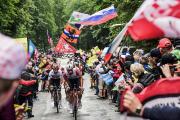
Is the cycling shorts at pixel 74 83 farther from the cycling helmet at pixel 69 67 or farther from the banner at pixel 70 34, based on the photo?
the banner at pixel 70 34

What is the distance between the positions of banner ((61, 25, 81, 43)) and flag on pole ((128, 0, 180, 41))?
968 inches

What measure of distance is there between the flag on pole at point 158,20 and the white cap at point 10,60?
123 centimetres

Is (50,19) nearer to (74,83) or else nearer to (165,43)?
(74,83)

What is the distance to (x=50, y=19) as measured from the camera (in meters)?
86.6

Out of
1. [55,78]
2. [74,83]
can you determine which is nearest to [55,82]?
[55,78]

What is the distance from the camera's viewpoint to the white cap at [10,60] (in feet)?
8.02

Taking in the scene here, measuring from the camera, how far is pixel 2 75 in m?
2.44

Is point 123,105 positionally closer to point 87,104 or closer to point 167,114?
point 167,114

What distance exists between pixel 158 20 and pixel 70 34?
2531 centimetres

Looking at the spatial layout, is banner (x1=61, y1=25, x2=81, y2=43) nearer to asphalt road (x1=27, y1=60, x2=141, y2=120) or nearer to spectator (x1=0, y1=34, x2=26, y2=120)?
asphalt road (x1=27, y1=60, x2=141, y2=120)

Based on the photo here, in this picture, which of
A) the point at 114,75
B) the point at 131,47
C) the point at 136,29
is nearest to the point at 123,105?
the point at 136,29

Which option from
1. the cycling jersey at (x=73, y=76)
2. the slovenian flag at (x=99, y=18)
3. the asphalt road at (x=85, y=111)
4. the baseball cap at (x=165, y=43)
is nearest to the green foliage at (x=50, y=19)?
the slovenian flag at (x=99, y=18)

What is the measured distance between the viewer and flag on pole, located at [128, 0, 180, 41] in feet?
11.5

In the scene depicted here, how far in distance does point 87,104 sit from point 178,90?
19612 mm
